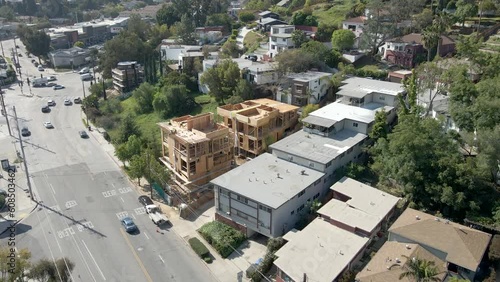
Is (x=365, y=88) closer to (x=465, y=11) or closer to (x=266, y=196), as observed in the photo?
(x=266, y=196)

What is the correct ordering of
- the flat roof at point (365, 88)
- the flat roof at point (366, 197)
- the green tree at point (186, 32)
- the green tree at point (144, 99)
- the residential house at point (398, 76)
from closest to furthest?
the flat roof at point (366, 197) < the flat roof at point (365, 88) < the residential house at point (398, 76) < the green tree at point (144, 99) < the green tree at point (186, 32)

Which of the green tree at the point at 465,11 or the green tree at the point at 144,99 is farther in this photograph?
the green tree at the point at 144,99

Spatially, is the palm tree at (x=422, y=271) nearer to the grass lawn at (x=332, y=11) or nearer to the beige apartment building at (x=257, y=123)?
the beige apartment building at (x=257, y=123)

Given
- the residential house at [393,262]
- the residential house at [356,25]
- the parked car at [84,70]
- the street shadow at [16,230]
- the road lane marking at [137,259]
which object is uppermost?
the residential house at [356,25]

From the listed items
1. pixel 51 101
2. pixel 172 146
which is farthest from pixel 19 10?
pixel 172 146

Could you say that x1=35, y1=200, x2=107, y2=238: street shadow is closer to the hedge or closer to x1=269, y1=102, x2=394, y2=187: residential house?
the hedge

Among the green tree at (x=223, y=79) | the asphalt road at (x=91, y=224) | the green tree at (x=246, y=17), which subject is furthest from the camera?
the green tree at (x=246, y=17)

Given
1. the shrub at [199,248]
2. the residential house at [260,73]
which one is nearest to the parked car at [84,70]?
the residential house at [260,73]
